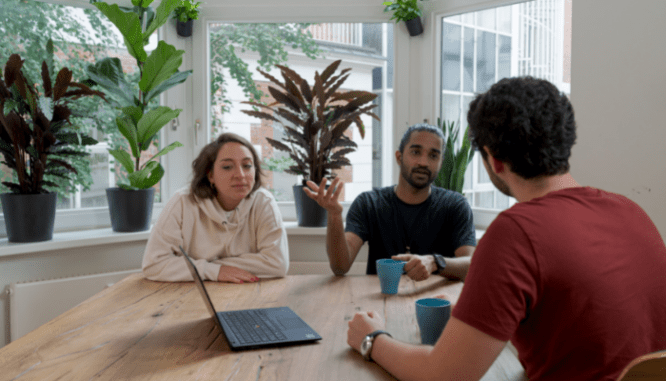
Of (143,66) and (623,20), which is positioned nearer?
(623,20)

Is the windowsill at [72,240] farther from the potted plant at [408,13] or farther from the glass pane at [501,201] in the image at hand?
the glass pane at [501,201]

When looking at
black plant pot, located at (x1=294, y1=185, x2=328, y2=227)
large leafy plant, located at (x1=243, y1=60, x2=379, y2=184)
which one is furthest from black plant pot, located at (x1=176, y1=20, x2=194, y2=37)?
black plant pot, located at (x1=294, y1=185, x2=328, y2=227)

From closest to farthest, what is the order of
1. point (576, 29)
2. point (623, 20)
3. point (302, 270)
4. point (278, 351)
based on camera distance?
point (278, 351)
point (623, 20)
point (576, 29)
point (302, 270)

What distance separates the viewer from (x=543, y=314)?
2.65 feet

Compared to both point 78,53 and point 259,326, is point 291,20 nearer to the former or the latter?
point 78,53

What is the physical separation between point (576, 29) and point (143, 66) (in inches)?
84.8

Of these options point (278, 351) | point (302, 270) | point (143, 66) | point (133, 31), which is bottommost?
point (302, 270)

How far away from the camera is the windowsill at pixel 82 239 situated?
7.66 feet

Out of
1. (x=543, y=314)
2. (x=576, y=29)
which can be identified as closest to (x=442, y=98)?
(x=576, y=29)

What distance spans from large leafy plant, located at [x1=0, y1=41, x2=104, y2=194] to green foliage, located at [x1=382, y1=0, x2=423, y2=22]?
1745 millimetres

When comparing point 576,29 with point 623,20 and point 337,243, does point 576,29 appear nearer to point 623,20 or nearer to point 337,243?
point 623,20

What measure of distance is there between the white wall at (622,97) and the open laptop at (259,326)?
1679mm

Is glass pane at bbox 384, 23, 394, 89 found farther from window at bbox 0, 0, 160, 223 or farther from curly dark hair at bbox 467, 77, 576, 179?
curly dark hair at bbox 467, 77, 576, 179

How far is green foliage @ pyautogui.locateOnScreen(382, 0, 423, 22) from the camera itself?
2.93m
